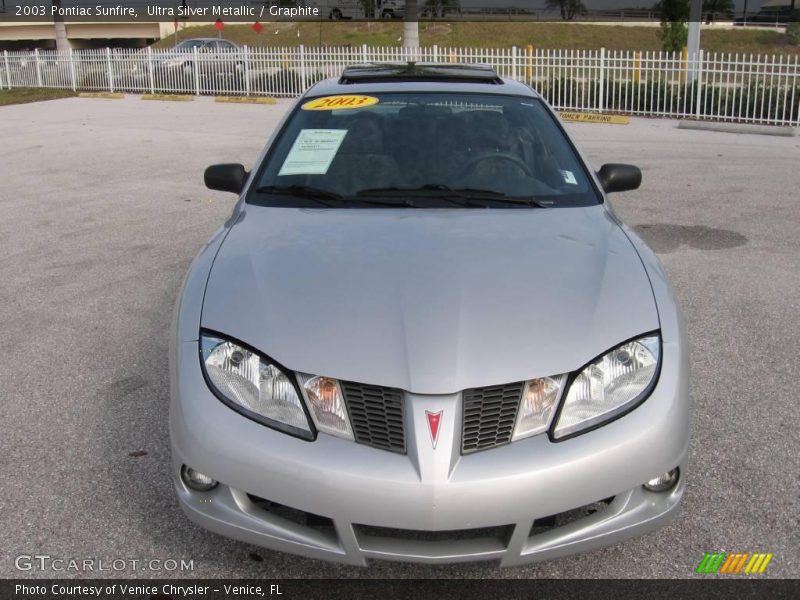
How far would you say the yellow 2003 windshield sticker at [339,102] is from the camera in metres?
4.37

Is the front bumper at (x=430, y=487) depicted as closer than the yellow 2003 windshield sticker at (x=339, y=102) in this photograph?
Yes

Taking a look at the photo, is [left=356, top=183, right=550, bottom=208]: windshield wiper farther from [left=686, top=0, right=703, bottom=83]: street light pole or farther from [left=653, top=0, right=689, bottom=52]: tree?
[left=653, top=0, right=689, bottom=52]: tree

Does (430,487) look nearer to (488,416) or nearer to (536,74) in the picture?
(488,416)

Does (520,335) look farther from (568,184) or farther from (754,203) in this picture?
(754,203)

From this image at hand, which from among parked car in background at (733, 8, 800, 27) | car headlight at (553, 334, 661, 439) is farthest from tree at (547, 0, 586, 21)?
car headlight at (553, 334, 661, 439)

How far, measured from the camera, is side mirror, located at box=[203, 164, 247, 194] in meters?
4.25

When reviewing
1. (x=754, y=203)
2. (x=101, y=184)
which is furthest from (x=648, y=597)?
(x=101, y=184)

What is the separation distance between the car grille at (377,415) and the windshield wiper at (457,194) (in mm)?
1419

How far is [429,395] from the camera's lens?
2.51 m

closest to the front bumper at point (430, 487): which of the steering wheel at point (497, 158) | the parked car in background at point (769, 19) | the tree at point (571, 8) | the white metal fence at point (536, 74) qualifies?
the steering wheel at point (497, 158)

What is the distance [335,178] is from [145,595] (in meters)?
1.96

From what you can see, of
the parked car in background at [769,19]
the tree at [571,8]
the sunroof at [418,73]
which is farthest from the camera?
the tree at [571,8]

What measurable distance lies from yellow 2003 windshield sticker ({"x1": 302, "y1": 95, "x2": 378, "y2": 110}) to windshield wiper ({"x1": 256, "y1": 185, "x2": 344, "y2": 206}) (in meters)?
0.67

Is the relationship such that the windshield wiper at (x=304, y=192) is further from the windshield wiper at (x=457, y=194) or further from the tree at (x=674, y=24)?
the tree at (x=674, y=24)
